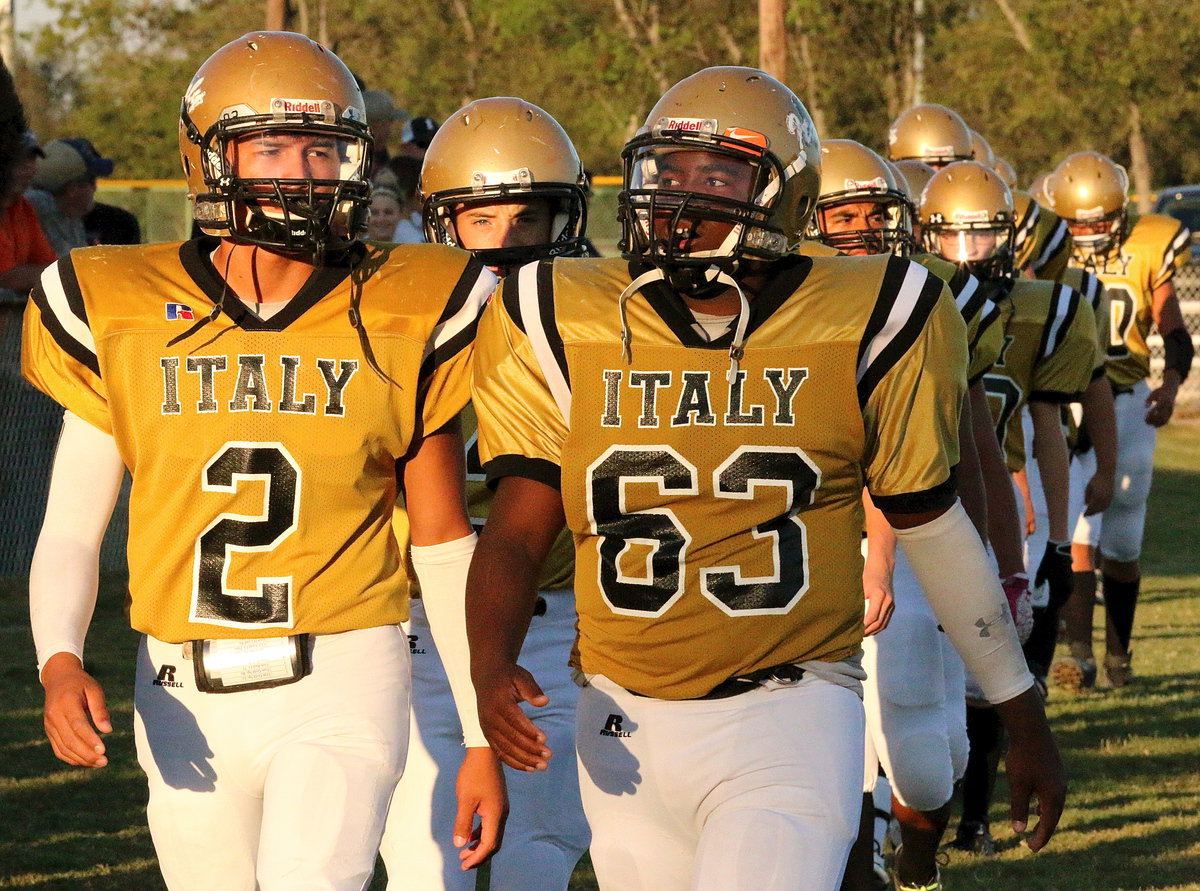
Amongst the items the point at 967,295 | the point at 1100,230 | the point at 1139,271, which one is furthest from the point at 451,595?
the point at 1139,271

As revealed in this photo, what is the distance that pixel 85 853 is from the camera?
19.4 ft

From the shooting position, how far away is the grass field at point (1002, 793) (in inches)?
229

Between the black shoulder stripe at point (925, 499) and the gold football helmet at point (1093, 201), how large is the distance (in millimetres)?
6231

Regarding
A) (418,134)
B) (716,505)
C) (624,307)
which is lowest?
(716,505)

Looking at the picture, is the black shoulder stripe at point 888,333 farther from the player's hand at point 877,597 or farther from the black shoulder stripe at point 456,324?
the player's hand at point 877,597

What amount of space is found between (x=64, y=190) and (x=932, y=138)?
4.82 metres

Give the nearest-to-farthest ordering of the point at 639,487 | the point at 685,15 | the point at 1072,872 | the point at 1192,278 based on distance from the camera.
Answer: the point at 639,487 < the point at 1072,872 < the point at 1192,278 < the point at 685,15

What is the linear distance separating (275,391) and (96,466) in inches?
15.1

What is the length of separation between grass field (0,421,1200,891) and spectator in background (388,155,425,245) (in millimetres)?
2481

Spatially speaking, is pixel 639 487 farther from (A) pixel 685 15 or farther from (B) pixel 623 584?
(A) pixel 685 15

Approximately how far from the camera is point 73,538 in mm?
3283

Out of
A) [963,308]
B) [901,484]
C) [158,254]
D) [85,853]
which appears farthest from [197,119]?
[85,853]

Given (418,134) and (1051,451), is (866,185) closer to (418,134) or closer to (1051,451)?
(1051,451)

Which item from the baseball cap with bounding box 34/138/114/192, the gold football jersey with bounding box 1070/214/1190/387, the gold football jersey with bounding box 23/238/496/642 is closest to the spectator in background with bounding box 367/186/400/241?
the baseball cap with bounding box 34/138/114/192
